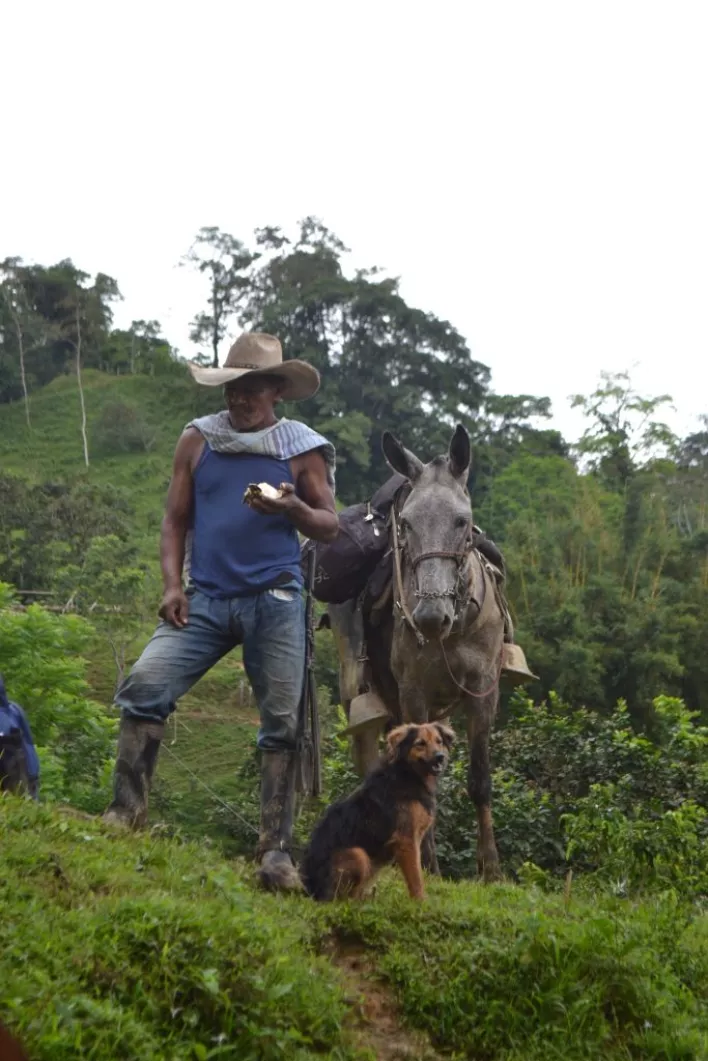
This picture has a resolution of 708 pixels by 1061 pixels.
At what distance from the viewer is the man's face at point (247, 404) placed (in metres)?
7.43

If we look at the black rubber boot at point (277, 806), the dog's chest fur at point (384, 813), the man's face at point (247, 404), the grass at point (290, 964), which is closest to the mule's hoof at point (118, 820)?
the grass at point (290, 964)

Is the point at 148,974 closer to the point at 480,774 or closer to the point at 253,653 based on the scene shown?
the point at 253,653

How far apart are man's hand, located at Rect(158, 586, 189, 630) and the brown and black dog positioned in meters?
1.25

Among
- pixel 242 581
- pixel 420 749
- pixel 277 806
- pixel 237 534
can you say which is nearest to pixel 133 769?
pixel 277 806

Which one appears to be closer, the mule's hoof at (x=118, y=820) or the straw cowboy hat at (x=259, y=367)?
the mule's hoof at (x=118, y=820)

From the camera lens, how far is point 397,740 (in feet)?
22.6

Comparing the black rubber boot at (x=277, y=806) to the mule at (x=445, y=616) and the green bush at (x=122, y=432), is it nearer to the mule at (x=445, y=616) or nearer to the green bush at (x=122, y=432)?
the mule at (x=445, y=616)

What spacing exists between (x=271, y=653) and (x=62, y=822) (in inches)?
53.2

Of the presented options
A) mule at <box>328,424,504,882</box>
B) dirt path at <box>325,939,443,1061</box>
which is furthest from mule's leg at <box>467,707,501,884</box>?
dirt path at <box>325,939,443,1061</box>

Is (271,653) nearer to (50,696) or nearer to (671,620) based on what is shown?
(50,696)

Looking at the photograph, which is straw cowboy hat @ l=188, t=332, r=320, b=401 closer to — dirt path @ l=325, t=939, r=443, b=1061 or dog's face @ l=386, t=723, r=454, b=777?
dog's face @ l=386, t=723, r=454, b=777

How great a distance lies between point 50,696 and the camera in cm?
2523

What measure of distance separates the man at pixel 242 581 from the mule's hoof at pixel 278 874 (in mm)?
13

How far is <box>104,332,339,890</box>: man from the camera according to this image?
7.05 meters
